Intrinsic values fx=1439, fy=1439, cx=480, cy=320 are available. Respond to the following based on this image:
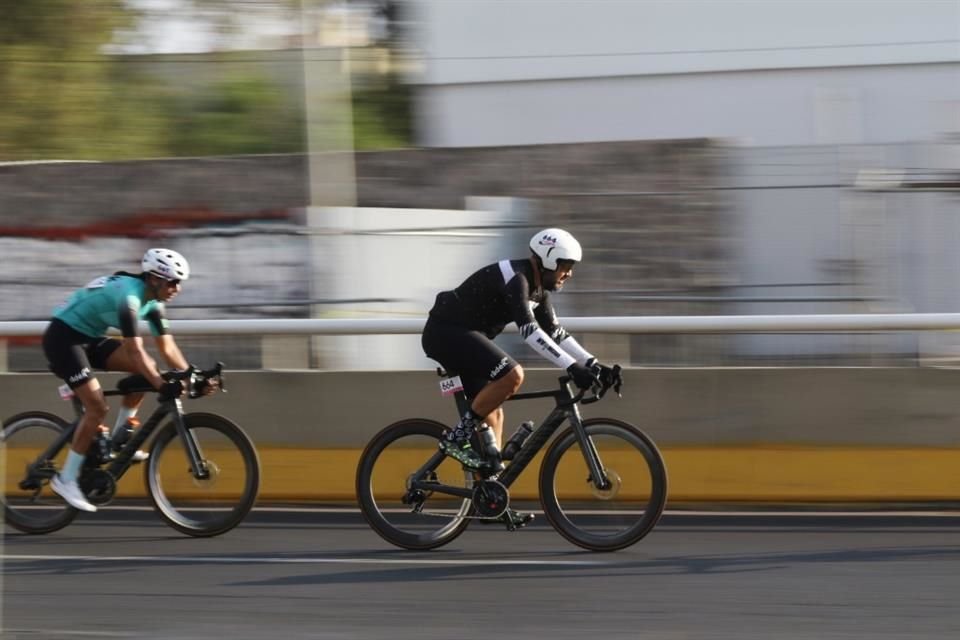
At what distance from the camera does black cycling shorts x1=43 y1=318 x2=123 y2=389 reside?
30.0 feet

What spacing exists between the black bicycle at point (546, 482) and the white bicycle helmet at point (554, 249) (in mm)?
678

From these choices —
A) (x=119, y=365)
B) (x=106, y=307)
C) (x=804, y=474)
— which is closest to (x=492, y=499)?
(x=804, y=474)

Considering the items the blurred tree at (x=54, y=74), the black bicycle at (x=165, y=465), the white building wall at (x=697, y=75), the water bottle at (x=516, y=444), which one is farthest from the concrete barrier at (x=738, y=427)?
the blurred tree at (x=54, y=74)

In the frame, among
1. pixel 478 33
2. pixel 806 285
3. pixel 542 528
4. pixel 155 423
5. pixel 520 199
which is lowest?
pixel 542 528

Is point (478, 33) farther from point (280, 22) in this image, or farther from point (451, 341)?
point (451, 341)

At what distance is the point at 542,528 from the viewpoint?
912 cm

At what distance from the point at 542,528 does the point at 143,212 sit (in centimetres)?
645

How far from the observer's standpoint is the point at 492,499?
8.38 m

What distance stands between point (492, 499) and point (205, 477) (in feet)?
6.11

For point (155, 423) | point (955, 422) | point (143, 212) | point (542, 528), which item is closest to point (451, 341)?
point (542, 528)

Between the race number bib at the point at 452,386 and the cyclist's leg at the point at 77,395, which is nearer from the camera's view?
the race number bib at the point at 452,386

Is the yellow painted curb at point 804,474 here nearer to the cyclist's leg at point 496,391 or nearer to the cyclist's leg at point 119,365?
the cyclist's leg at point 119,365

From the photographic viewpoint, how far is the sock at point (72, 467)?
9.09 metres

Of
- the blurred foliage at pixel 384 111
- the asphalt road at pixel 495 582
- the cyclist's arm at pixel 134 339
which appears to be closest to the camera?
the asphalt road at pixel 495 582
